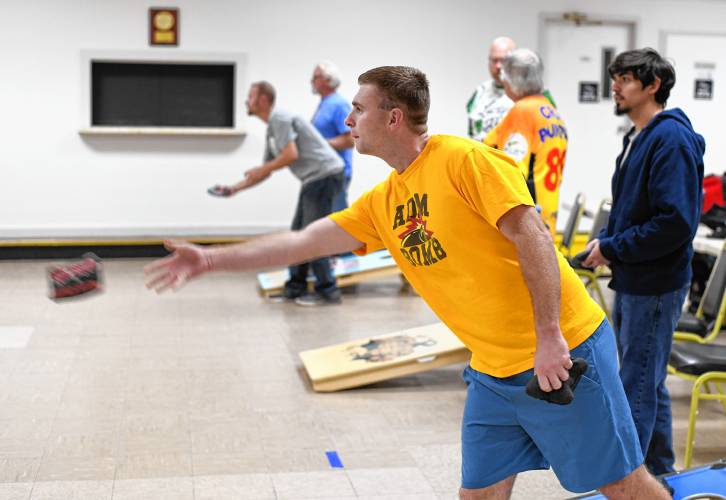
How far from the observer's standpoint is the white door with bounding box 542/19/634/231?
400 inches

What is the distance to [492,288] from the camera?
8.00ft

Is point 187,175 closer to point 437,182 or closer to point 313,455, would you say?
point 313,455

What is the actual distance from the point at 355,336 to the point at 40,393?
217 centimetres

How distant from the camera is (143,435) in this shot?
14.3 feet

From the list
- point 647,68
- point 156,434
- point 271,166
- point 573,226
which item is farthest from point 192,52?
point 647,68

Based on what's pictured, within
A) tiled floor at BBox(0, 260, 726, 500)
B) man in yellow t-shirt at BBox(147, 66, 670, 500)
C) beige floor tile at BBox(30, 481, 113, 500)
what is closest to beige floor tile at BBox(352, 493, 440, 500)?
tiled floor at BBox(0, 260, 726, 500)

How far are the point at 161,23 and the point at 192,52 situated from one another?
393 mm

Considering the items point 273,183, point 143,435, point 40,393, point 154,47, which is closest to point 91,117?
point 154,47

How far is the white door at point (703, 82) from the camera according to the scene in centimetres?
1038

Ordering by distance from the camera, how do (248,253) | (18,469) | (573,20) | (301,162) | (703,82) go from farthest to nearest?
(703,82) < (573,20) < (301,162) < (18,469) < (248,253)

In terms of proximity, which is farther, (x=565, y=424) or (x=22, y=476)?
(x=22, y=476)

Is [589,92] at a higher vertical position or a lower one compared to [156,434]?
higher

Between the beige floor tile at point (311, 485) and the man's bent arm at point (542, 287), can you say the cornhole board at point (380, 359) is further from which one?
the man's bent arm at point (542, 287)

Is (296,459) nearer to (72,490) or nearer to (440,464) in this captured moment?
(440,464)
